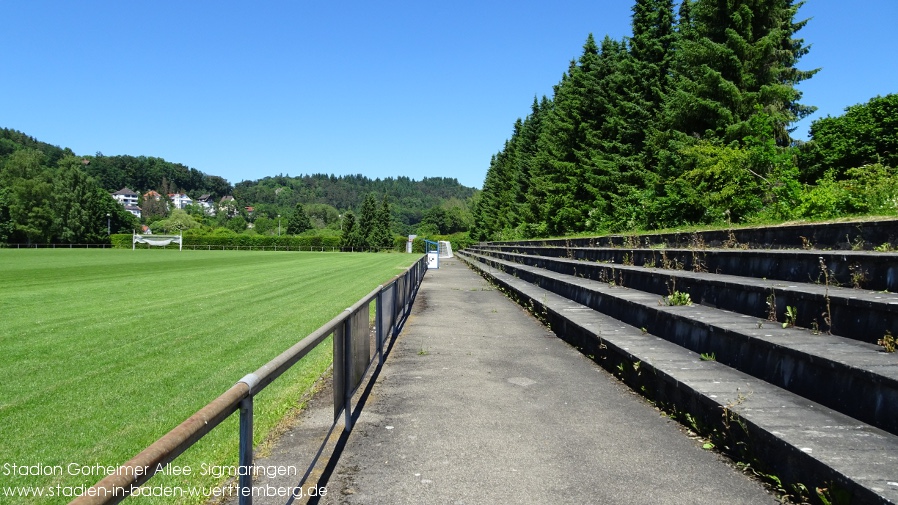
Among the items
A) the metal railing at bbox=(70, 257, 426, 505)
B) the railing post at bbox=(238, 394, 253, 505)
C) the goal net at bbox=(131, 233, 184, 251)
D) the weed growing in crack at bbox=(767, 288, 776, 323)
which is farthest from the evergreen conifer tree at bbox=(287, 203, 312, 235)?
the railing post at bbox=(238, 394, 253, 505)

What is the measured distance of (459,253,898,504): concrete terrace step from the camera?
3.21 meters

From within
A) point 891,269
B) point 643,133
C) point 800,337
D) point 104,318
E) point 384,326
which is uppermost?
point 643,133

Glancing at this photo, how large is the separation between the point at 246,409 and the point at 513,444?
2.68m

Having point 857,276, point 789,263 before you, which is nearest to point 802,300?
point 857,276

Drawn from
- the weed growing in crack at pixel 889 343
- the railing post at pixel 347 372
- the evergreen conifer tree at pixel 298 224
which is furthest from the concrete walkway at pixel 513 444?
the evergreen conifer tree at pixel 298 224

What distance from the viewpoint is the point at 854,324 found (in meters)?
4.92

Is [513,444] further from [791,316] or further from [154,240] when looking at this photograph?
[154,240]

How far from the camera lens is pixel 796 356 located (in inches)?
181

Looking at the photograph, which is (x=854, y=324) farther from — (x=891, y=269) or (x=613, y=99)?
(x=613, y=99)

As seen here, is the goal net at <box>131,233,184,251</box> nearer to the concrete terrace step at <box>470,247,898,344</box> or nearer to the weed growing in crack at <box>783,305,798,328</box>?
the concrete terrace step at <box>470,247,898,344</box>

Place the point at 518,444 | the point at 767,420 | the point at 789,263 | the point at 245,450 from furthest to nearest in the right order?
the point at 789,263, the point at 518,444, the point at 767,420, the point at 245,450

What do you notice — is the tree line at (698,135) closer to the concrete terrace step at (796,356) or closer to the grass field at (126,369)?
the concrete terrace step at (796,356)

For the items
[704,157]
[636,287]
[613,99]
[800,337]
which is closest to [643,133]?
[613,99]

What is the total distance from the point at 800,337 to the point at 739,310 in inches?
69.6
